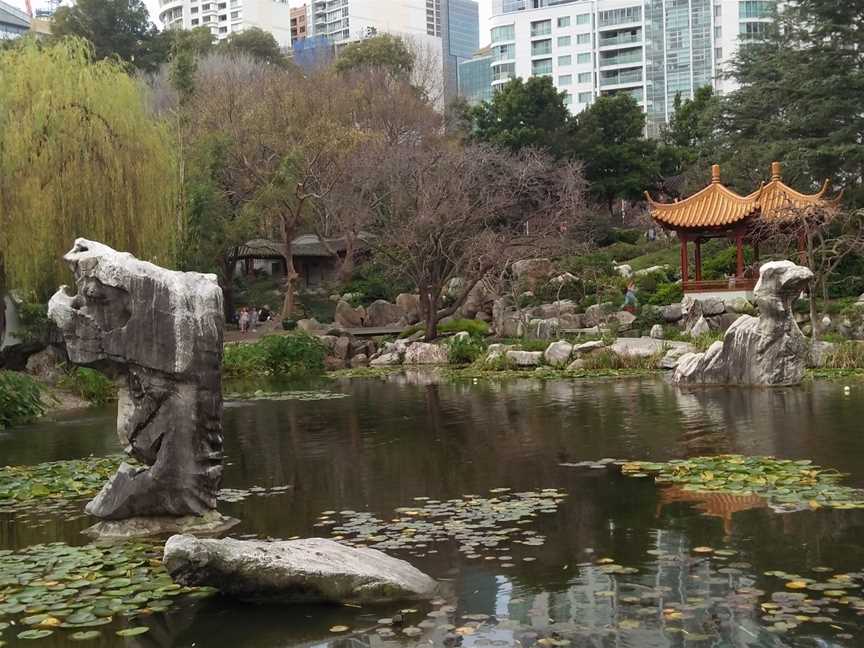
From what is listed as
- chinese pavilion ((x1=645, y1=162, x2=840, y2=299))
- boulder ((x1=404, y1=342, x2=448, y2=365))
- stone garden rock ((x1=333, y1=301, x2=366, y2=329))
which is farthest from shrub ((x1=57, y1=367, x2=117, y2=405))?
stone garden rock ((x1=333, y1=301, x2=366, y2=329))

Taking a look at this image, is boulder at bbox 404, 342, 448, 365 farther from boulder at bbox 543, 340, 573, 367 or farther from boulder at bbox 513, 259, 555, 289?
boulder at bbox 513, 259, 555, 289

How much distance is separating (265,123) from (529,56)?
158 ft

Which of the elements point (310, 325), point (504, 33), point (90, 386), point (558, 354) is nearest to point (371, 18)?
point (504, 33)

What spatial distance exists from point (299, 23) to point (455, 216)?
281 feet

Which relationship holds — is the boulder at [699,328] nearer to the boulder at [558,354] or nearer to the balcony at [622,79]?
the boulder at [558,354]

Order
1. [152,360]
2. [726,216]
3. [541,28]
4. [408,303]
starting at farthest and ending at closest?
1. [541,28]
2. [408,303]
3. [726,216]
4. [152,360]

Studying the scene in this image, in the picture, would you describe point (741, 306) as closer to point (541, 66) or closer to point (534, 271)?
point (534, 271)

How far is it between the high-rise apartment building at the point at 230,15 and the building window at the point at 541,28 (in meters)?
25.2

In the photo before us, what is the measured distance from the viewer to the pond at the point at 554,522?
503 centimetres

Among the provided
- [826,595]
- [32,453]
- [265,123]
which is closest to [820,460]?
[826,595]

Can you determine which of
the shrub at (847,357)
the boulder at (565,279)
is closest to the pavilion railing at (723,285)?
the boulder at (565,279)

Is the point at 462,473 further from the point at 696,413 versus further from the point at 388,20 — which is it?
the point at 388,20

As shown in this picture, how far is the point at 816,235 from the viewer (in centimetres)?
2570

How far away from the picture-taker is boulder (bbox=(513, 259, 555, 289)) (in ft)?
101
